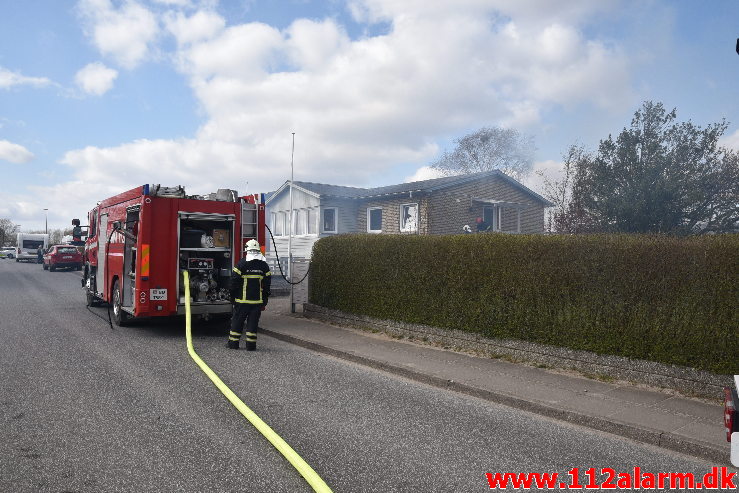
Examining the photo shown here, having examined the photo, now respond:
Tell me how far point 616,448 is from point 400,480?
2219 mm

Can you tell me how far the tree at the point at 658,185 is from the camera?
2450cm

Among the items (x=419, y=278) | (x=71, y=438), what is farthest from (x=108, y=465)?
(x=419, y=278)

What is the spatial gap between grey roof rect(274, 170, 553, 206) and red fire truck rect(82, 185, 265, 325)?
48.6 ft

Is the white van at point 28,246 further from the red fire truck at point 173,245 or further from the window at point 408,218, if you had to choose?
the red fire truck at point 173,245

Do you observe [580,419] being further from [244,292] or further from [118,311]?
[118,311]

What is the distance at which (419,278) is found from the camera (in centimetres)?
1094

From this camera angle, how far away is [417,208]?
27422mm

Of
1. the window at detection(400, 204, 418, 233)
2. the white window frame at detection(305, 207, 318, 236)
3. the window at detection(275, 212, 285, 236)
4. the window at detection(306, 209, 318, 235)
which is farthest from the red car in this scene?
the window at detection(400, 204, 418, 233)

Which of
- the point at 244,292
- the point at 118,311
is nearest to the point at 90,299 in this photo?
the point at 118,311

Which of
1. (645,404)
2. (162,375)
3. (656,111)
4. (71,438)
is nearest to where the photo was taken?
(71,438)

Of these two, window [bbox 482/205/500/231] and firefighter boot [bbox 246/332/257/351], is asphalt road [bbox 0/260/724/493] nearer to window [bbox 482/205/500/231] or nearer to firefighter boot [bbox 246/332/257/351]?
firefighter boot [bbox 246/332/257/351]

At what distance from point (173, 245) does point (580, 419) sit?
806 cm

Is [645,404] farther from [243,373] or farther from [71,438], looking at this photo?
[71,438]

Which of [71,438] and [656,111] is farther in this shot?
[656,111]
